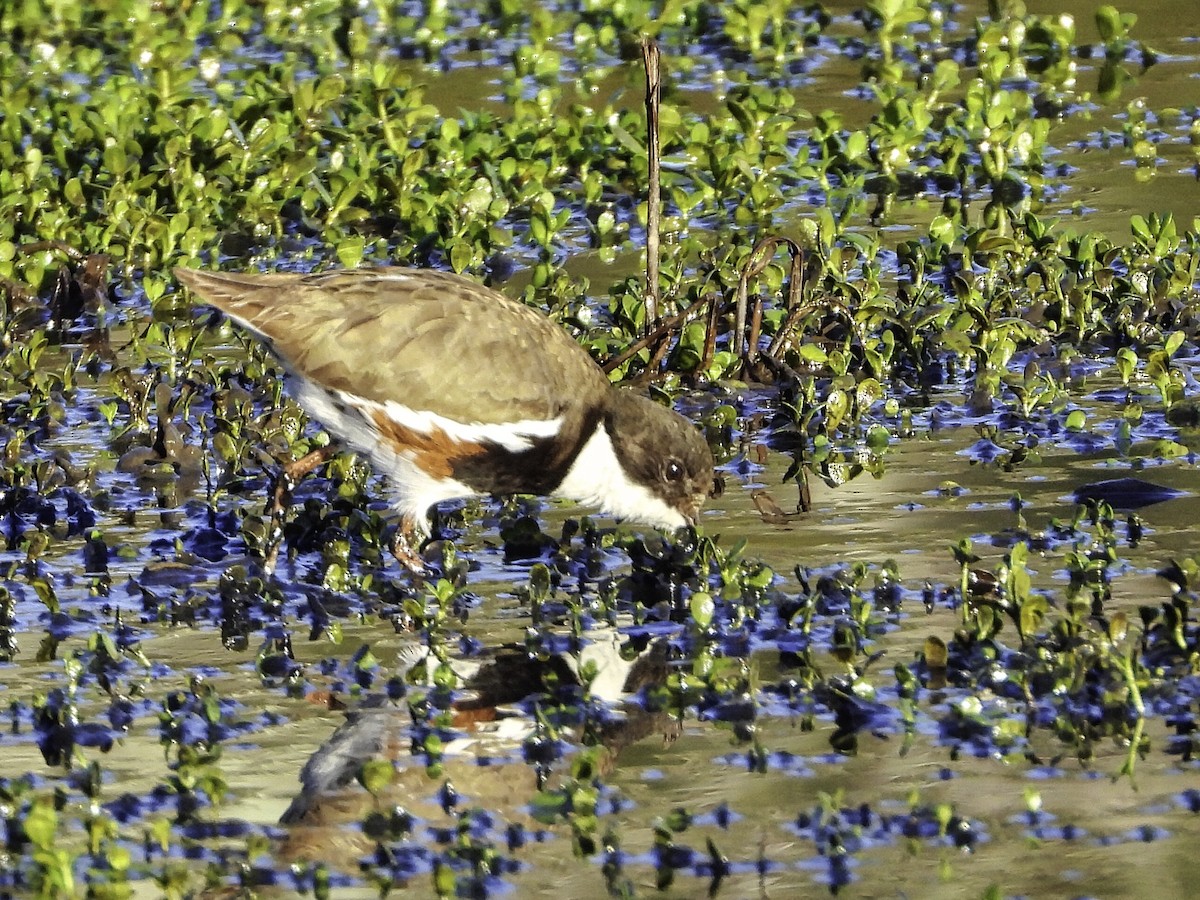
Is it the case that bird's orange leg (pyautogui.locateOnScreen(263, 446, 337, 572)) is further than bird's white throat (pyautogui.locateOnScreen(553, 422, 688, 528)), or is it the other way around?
bird's white throat (pyautogui.locateOnScreen(553, 422, 688, 528))

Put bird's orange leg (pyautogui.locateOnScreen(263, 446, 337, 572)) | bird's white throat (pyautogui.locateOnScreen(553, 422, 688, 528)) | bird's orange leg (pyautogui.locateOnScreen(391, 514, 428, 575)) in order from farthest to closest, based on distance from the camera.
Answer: bird's white throat (pyautogui.locateOnScreen(553, 422, 688, 528))
bird's orange leg (pyautogui.locateOnScreen(263, 446, 337, 572))
bird's orange leg (pyautogui.locateOnScreen(391, 514, 428, 575))

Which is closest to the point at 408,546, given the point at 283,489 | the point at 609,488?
the point at 283,489

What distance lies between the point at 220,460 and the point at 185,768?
9.82 feet

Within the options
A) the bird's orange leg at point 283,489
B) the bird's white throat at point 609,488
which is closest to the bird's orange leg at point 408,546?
the bird's orange leg at point 283,489

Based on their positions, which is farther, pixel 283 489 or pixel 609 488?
pixel 283 489

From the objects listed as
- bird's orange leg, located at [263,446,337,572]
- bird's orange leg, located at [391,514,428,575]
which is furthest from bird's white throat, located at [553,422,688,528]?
bird's orange leg, located at [263,446,337,572]

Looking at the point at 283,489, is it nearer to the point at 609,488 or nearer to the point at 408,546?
the point at 408,546

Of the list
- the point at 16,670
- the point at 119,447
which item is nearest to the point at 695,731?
the point at 16,670

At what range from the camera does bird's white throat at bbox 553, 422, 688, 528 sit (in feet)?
25.1

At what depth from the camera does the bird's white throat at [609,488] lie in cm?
764

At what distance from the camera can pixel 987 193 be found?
39.4ft

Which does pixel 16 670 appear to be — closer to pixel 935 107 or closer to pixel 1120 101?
pixel 935 107

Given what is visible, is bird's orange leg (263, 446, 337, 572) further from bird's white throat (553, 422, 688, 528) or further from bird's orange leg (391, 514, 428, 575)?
bird's white throat (553, 422, 688, 528)

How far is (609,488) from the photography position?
770cm
